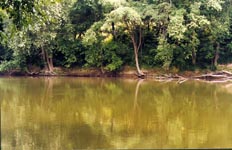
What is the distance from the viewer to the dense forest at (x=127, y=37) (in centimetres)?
2595

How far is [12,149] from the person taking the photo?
27.6ft

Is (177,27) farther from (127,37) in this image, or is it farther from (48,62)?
(48,62)

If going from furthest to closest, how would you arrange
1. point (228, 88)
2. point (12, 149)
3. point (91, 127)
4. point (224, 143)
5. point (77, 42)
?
1. point (77, 42)
2. point (228, 88)
3. point (91, 127)
4. point (224, 143)
5. point (12, 149)

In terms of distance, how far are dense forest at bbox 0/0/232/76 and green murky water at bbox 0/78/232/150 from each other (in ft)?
22.9

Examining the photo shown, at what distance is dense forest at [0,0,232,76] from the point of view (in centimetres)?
2595

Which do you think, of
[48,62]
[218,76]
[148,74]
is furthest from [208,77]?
[48,62]

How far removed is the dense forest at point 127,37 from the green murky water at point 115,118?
699 centimetres

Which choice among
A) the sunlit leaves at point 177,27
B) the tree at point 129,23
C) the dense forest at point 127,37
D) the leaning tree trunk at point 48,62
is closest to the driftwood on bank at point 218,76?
the dense forest at point 127,37

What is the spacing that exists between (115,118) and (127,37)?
58.8 feet

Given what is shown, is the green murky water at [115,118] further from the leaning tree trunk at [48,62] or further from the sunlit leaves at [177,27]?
the leaning tree trunk at [48,62]

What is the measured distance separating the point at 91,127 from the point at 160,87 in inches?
451

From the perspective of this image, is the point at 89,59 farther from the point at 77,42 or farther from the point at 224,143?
the point at 224,143

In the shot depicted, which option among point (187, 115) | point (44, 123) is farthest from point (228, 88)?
point (44, 123)

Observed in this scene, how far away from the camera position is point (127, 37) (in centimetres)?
2978
